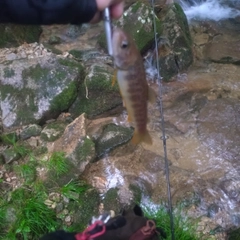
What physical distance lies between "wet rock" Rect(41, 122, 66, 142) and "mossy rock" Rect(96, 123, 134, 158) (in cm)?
44

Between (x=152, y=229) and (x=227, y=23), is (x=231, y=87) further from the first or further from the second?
(x=152, y=229)

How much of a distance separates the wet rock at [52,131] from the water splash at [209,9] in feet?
13.8

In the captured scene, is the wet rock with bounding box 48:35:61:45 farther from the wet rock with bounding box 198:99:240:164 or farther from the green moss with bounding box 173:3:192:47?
the wet rock with bounding box 198:99:240:164

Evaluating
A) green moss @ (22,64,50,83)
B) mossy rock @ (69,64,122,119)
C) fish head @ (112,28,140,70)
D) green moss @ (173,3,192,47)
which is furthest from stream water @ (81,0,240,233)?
fish head @ (112,28,140,70)

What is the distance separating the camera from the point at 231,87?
556 centimetres

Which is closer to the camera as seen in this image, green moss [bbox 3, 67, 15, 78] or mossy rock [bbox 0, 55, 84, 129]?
mossy rock [bbox 0, 55, 84, 129]

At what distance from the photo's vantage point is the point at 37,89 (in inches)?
185

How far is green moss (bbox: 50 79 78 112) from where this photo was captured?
4707 mm

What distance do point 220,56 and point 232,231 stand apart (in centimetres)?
353

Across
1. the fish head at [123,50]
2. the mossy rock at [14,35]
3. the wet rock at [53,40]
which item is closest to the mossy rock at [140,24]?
the wet rock at [53,40]

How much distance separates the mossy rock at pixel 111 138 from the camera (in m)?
4.18

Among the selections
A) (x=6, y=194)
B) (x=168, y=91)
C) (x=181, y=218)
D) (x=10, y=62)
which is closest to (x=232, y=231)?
(x=181, y=218)

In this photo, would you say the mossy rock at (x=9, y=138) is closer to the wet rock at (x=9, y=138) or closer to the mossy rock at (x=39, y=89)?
the wet rock at (x=9, y=138)

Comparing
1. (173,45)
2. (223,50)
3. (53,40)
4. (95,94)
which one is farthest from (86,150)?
(223,50)
